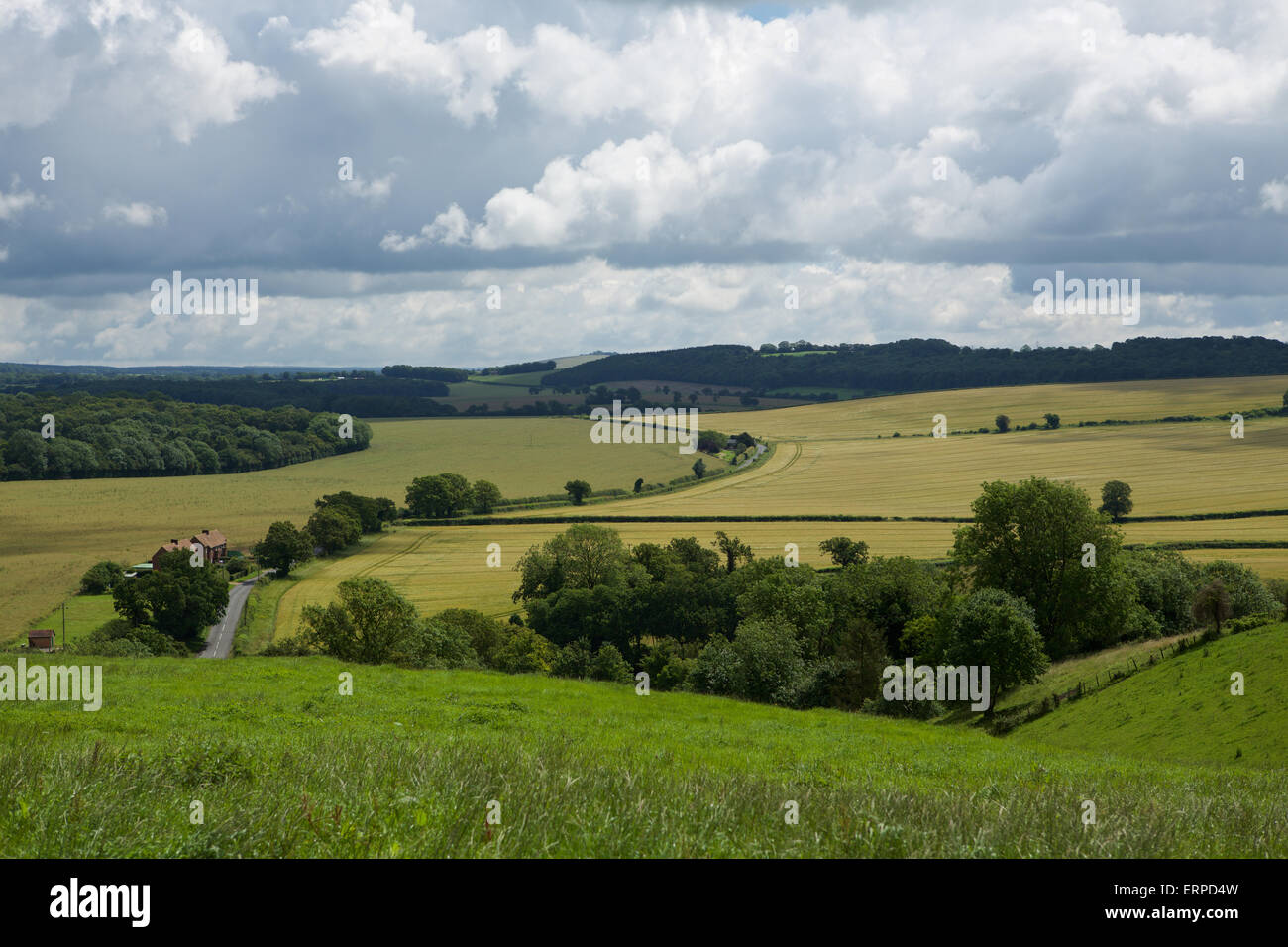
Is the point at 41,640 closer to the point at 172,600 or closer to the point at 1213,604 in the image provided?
the point at 172,600

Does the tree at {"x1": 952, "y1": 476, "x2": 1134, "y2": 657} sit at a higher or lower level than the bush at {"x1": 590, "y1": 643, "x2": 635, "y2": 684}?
higher

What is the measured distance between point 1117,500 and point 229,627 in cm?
9223

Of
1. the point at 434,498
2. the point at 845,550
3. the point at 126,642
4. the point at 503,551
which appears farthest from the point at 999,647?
the point at 434,498

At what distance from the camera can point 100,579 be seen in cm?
8394

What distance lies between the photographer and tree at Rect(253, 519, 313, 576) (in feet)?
314

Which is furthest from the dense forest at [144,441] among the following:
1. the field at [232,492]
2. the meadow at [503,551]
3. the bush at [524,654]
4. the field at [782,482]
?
the bush at [524,654]

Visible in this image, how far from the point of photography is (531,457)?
6590 inches

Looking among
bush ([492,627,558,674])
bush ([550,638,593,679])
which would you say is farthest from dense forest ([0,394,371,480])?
bush ([550,638,593,679])

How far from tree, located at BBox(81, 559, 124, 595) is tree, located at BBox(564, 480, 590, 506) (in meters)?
59.8

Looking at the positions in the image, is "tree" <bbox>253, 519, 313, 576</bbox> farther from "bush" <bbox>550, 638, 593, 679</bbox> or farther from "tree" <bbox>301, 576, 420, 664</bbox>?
"tree" <bbox>301, 576, 420, 664</bbox>

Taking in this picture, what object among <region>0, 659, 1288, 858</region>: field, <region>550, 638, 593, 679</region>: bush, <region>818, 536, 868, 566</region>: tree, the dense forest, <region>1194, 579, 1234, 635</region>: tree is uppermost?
the dense forest

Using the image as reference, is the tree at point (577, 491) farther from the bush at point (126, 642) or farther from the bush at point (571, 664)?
the bush at point (126, 642)
